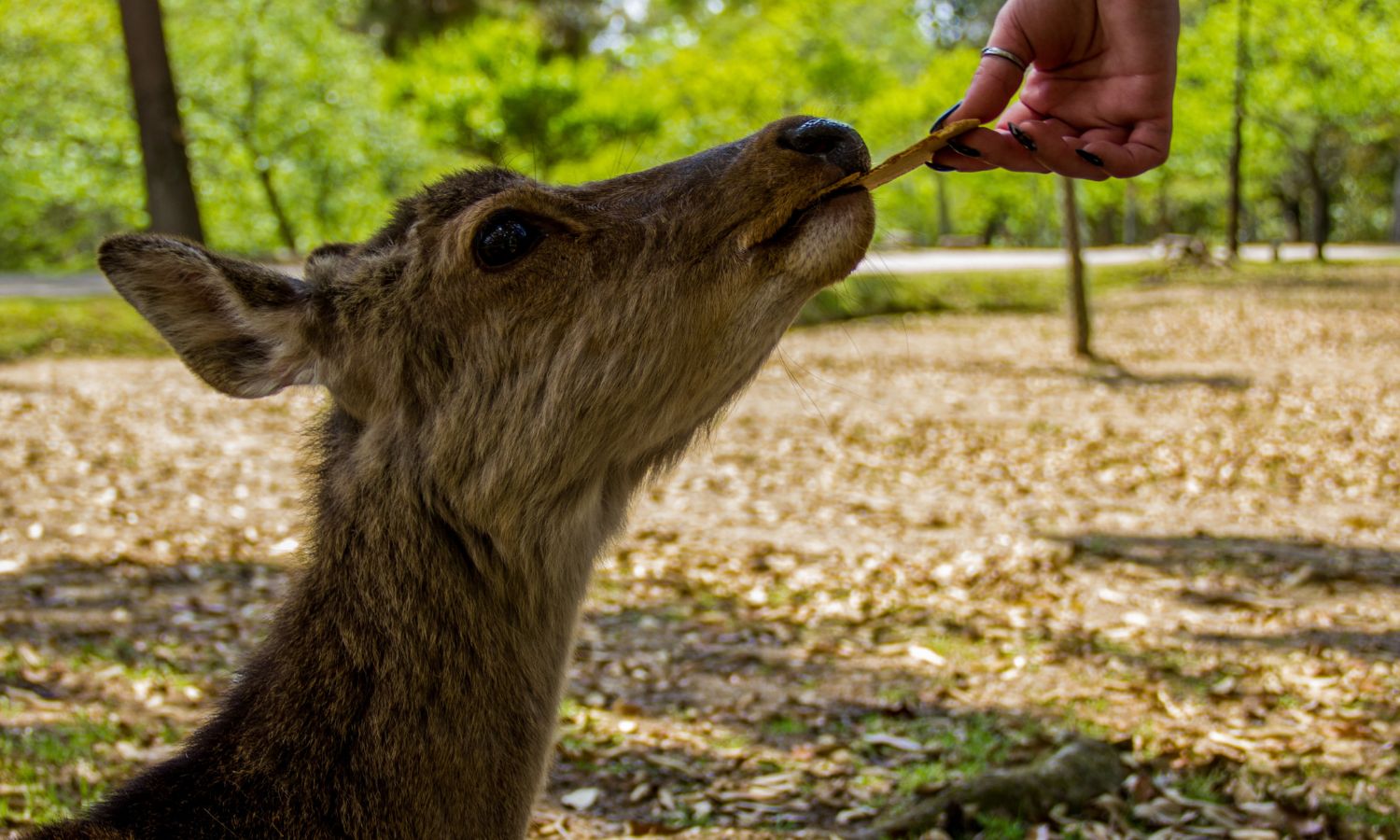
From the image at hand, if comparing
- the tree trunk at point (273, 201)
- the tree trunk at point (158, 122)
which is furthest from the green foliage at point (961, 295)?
the tree trunk at point (273, 201)

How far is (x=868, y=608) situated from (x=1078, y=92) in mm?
3893

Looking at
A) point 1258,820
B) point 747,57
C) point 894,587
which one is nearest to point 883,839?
point 1258,820

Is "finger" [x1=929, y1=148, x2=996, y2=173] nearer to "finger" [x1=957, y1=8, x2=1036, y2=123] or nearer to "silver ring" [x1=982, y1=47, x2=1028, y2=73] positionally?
"finger" [x1=957, y1=8, x2=1036, y2=123]

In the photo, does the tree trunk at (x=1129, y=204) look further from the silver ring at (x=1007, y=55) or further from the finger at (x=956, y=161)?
the finger at (x=956, y=161)

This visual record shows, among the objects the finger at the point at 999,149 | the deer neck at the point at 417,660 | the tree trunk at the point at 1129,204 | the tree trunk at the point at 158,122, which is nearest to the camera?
the deer neck at the point at 417,660

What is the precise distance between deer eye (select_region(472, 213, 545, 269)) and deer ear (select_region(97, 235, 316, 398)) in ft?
1.45

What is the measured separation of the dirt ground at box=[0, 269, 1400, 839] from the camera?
173 inches

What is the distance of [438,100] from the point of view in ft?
95.8

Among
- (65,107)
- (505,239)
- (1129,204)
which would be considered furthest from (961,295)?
(1129,204)

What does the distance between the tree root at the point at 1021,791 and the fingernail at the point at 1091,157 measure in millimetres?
2211

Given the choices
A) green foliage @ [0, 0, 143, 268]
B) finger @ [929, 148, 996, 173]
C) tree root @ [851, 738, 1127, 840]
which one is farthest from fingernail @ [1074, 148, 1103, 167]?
green foliage @ [0, 0, 143, 268]

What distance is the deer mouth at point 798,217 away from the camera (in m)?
2.55

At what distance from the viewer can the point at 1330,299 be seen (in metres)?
22.2

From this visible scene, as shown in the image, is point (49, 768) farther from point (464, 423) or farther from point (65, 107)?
point (65, 107)
